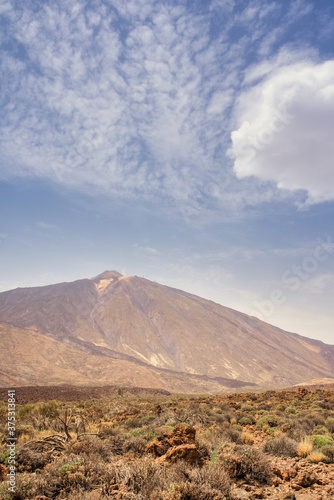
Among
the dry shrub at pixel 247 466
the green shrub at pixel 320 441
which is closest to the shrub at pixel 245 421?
the green shrub at pixel 320 441

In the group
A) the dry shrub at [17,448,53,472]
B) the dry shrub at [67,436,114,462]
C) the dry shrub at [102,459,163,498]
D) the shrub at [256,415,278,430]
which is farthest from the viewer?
the shrub at [256,415,278,430]

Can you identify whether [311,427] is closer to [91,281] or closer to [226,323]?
[226,323]

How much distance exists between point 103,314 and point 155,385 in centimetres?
5785

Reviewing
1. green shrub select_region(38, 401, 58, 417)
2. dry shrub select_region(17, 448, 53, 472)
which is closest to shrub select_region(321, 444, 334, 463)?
dry shrub select_region(17, 448, 53, 472)

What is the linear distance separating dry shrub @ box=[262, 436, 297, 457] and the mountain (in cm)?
4935

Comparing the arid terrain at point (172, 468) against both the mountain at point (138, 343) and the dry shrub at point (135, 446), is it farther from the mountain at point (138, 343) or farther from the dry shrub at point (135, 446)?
the mountain at point (138, 343)

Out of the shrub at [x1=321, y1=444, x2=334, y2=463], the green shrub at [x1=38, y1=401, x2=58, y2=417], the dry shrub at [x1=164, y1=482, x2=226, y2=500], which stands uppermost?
the dry shrub at [x1=164, y1=482, x2=226, y2=500]

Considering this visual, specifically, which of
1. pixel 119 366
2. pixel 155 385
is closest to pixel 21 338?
pixel 119 366

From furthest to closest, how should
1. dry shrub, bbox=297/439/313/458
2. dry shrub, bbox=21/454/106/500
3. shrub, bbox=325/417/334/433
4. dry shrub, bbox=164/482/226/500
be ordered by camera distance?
shrub, bbox=325/417/334/433 → dry shrub, bbox=297/439/313/458 → dry shrub, bbox=21/454/106/500 → dry shrub, bbox=164/482/226/500

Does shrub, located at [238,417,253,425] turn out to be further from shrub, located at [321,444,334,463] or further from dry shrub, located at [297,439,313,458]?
shrub, located at [321,444,334,463]

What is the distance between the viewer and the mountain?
6106 centimetres

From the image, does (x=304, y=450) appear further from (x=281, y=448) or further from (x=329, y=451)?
(x=281, y=448)

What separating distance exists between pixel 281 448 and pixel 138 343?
9570cm

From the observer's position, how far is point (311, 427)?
10.9m
